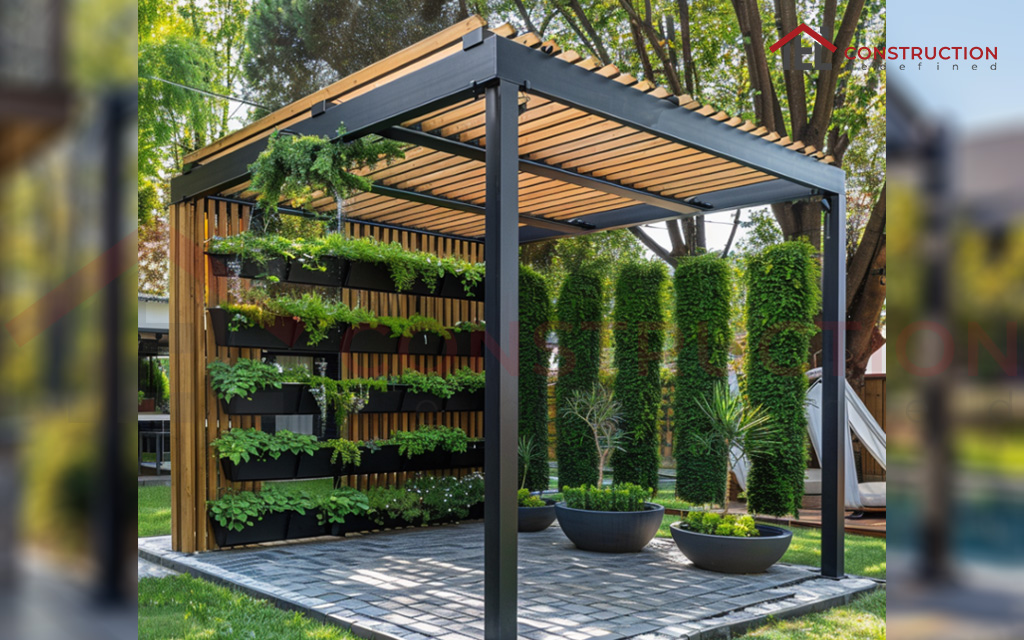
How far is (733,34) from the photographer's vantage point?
41.9ft

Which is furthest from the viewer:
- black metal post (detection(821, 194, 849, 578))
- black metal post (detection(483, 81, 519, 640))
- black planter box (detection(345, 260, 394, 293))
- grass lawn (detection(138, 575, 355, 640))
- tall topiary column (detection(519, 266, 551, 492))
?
tall topiary column (detection(519, 266, 551, 492))

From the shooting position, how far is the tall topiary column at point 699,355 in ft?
26.9

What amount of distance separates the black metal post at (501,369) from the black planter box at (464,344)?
14.3 feet

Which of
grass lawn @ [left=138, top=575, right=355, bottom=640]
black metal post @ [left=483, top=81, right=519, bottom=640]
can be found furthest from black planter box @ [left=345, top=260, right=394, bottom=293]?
black metal post @ [left=483, top=81, right=519, bottom=640]

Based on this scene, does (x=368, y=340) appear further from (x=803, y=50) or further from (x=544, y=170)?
(x=803, y=50)

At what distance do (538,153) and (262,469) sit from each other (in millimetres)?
3460

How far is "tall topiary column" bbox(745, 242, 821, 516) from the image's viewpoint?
775cm

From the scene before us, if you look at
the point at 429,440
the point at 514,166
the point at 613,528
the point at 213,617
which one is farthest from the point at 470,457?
the point at 514,166

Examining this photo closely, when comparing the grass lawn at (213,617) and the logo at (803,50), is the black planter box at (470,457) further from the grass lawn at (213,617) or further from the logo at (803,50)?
the logo at (803,50)

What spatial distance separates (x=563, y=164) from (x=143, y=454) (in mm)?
10020

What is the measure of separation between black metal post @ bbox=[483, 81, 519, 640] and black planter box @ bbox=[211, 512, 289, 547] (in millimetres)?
3450

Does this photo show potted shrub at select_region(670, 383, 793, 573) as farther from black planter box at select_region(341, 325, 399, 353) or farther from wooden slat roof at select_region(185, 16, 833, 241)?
black planter box at select_region(341, 325, 399, 353)

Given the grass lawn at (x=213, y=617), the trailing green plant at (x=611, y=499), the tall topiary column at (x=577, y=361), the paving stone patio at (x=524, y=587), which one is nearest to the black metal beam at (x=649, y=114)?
the trailing green plant at (x=611, y=499)

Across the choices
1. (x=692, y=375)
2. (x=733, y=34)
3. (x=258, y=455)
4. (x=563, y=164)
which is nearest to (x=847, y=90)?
(x=733, y=34)
